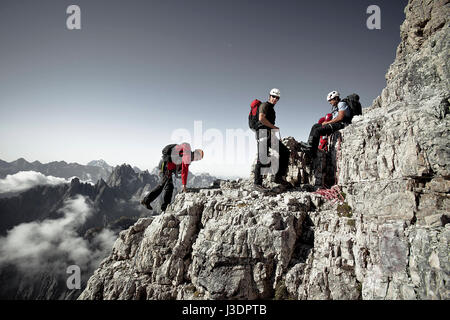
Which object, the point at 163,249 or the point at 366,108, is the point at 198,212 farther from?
the point at 366,108

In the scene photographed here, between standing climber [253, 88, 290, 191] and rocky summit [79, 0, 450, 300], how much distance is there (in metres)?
1.57

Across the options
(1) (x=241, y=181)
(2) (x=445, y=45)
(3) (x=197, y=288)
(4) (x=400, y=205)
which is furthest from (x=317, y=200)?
(2) (x=445, y=45)

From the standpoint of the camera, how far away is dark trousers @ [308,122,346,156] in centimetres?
1382

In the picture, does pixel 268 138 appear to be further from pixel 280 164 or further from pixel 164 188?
pixel 164 188

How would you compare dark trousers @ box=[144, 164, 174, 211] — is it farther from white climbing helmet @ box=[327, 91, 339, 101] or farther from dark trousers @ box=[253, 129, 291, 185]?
white climbing helmet @ box=[327, 91, 339, 101]

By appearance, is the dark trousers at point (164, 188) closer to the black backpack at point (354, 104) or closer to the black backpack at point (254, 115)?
the black backpack at point (254, 115)

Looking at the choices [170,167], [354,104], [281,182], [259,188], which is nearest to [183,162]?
[170,167]

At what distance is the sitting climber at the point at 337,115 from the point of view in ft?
44.4

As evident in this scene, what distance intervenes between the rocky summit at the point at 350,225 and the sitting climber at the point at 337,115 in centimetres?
122

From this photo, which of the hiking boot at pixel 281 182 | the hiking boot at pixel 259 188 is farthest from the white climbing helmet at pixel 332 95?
the hiking boot at pixel 259 188

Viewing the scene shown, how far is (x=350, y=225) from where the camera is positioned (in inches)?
366

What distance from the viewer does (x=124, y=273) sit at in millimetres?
14031

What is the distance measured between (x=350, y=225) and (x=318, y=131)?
7.21 metres
